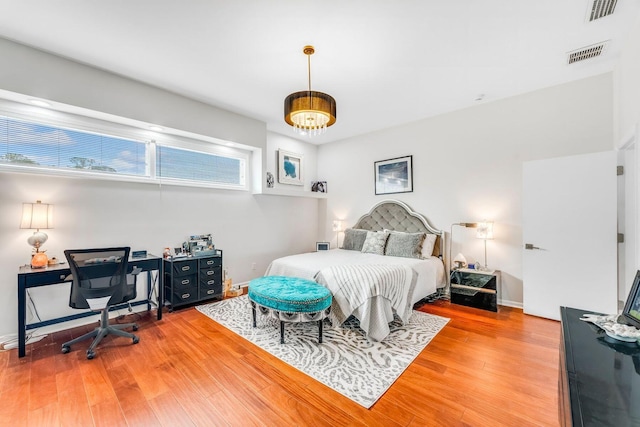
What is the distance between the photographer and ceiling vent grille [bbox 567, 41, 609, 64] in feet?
8.80

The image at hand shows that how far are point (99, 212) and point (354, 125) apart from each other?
407cm

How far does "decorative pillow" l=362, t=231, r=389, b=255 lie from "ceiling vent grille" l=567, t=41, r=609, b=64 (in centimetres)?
305

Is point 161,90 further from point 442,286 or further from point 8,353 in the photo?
point 442,286

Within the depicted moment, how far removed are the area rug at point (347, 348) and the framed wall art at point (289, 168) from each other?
2.83 m

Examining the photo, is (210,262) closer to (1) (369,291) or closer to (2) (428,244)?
(1) (369,291)

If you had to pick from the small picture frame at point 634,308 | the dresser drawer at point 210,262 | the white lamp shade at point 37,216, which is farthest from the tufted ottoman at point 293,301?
the white lamp shade at point 37,216

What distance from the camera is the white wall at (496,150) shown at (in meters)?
3.29

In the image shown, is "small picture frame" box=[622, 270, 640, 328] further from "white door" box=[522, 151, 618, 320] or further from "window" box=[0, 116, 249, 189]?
"window" box=[0, 116, 249, 189]

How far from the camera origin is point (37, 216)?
276cm

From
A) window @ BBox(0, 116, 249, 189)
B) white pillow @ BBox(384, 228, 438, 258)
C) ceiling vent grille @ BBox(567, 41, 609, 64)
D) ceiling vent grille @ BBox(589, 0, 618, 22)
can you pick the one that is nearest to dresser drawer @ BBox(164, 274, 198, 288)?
window @ BBox(0, 116, 249, 189)

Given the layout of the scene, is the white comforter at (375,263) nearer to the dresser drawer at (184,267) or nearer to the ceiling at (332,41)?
the dresser drawer at (184,267)

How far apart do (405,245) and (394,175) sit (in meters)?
1.44

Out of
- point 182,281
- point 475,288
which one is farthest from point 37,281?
point 475,288

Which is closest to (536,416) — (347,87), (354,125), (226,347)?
(226,347)
